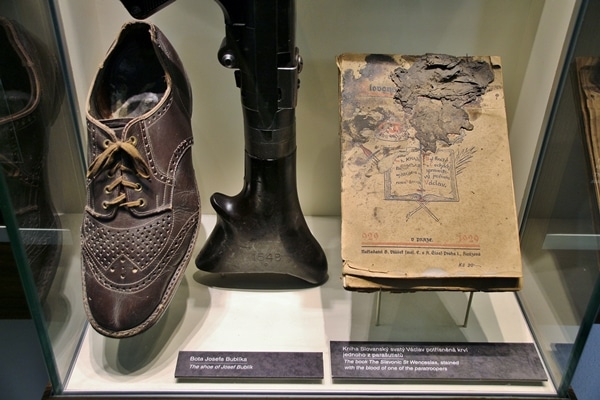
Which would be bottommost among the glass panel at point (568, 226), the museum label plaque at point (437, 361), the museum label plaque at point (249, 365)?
the museum label plaque at point (249, 365)

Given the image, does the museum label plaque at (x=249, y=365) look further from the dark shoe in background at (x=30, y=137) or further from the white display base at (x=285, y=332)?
the dark shoe in background at (x=30, y=137)

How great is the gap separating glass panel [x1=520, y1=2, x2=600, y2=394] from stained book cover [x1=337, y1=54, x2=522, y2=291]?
11cm

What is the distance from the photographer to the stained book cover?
2.80 feet

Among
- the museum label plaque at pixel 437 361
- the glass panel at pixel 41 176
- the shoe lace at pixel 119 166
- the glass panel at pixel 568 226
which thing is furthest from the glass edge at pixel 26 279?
the glass panel at pixel 568 226

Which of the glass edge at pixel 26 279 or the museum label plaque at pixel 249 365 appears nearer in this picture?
the glass edge at pixel 26 279

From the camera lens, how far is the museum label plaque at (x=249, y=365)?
2.88 feet

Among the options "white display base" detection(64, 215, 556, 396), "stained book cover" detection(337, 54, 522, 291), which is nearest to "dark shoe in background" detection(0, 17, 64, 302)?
"white display base" detection(64, 215, 556, 396)

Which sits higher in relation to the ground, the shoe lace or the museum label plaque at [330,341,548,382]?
the shoe lace

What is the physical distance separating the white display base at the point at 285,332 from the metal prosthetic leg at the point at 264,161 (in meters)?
0.06

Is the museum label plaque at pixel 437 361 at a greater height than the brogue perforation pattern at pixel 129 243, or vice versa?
the brogue perforation pattern at pixel 129 243

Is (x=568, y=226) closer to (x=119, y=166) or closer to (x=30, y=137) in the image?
(x=119, y=166)

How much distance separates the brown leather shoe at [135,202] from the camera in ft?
2.76

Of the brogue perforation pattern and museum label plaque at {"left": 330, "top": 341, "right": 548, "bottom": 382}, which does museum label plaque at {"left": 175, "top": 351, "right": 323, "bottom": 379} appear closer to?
museum label plaque at {"left": 330, "top": 341, "right": 548, "bottom": 382}

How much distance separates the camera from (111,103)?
93 centimetres
